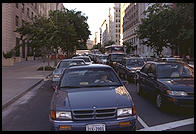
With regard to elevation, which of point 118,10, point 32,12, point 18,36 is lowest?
point 18,36

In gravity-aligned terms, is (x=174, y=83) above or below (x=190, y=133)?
above

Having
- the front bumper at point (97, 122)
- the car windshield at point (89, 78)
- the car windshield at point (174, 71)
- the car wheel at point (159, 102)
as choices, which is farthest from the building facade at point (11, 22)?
the front bumper at point (97, 122)

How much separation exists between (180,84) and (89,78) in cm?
288

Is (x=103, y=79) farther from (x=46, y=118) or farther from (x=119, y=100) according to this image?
(x=46, y=118)

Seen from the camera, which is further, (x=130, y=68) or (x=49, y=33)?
(x=49, y=33)

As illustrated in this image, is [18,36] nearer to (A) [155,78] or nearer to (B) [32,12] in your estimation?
(B) [32,12]

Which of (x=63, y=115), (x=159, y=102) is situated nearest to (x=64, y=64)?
(x=159, y=102)

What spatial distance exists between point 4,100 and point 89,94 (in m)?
5.38

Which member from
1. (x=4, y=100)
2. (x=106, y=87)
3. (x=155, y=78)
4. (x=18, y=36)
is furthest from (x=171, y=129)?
(x=18, y=36)

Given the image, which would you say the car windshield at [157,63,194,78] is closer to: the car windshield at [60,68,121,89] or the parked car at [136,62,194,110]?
the parked car at [136,62,194,110]

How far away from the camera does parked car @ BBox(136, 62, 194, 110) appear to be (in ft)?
26.5

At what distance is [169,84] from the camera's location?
8.66 meters

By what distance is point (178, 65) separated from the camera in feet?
33.5

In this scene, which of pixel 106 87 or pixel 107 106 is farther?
pixel 106 87
